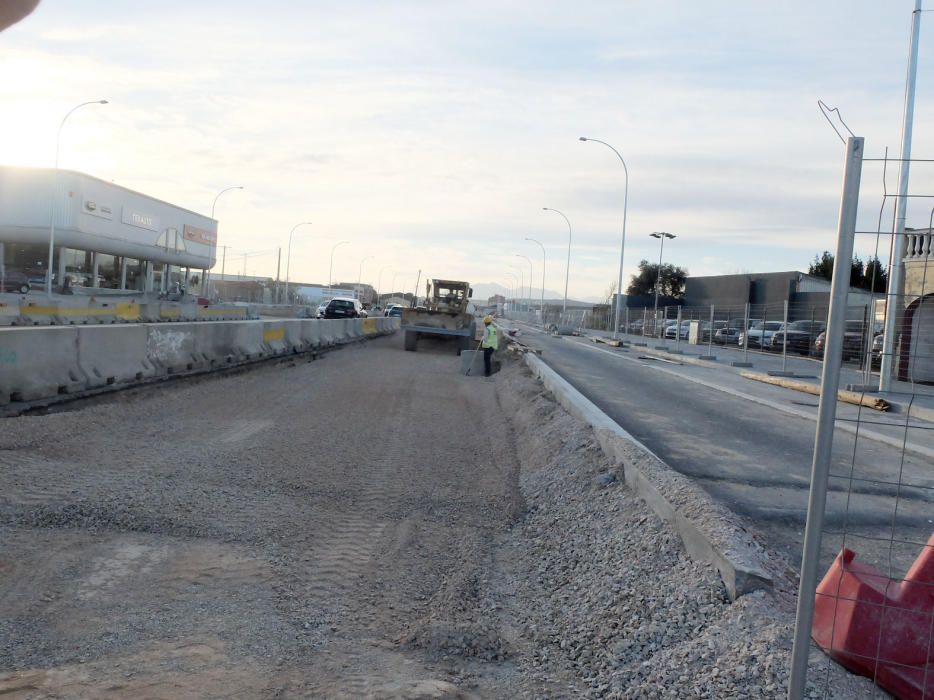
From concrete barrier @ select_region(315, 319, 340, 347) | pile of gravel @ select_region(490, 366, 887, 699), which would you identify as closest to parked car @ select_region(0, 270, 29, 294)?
concrete barrier @ select_region(315, 319, 340, 347)

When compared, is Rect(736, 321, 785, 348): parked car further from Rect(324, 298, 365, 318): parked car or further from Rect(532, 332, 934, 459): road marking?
Rect(324, 298, 365, 318): parked car

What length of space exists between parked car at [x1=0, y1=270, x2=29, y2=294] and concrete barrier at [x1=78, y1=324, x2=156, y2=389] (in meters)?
33.9

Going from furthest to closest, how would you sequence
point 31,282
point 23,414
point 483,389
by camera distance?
point 31,282
point 483,389
point 23,414

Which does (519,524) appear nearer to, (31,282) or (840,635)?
(840,635)

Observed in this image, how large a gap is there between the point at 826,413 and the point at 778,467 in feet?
21.8

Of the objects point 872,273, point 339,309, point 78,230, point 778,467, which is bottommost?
point 778,467

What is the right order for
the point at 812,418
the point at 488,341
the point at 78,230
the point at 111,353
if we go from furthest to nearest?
the point at 78,230 → the point at 488,341 → the point at 812,418 → the point at 111,353

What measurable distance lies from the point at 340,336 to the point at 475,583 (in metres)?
28.5

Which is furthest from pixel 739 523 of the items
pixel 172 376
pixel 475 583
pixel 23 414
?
pixel 172 376

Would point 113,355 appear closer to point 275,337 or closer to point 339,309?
point 275,337

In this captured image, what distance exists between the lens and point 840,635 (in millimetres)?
3805

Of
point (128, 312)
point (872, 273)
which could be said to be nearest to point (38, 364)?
point (872, 273)

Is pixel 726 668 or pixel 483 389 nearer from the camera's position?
pixel 726 668

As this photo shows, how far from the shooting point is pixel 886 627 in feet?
12.1
